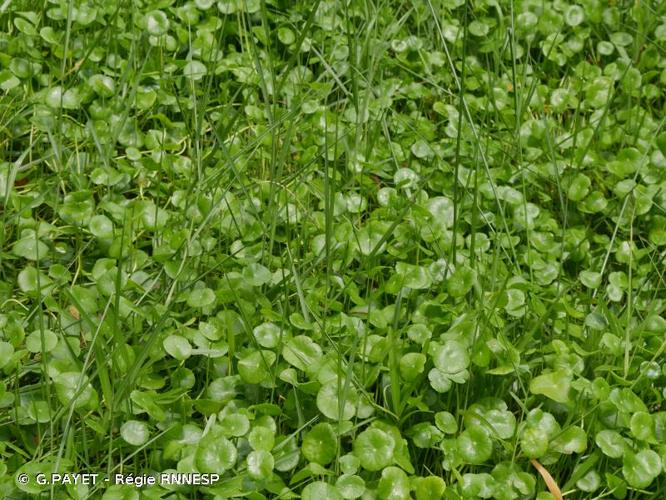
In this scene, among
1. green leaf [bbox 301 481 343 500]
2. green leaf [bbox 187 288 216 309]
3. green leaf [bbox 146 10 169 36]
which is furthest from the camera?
green leaf [bbox 146 10 169 36]

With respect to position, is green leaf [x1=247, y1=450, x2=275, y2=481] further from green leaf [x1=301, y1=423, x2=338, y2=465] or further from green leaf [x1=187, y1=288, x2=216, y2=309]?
green leaf [x1=187, y1=288, x2=216, y2=309]

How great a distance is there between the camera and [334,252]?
2.18m

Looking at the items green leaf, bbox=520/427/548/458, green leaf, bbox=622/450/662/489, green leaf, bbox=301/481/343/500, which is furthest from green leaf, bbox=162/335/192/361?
green leaf, bbox=622/450/662/489

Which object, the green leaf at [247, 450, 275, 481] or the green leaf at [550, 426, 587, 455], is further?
the green leaf at [550, 426, 587, 455]

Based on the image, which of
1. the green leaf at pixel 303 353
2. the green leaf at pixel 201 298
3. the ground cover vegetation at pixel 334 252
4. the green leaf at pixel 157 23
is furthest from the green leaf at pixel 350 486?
the green leaf at pixel 157 23

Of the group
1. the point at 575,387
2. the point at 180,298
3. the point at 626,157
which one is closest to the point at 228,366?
the point at 180,298

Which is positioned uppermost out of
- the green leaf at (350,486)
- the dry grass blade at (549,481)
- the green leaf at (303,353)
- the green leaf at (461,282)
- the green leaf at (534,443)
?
the green leaf at (461,282)

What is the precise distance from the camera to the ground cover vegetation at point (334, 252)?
1.82m

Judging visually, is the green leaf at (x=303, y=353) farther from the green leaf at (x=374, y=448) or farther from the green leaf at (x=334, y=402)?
the green leaf at (x=374, y=448)

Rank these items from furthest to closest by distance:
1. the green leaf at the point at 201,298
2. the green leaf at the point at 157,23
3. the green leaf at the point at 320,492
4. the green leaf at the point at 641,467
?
the green leaf at the point at 157,23
the green leaf at the point at 201,298
the green leaf at the point at 641,467
the green leaf at the point at 320,492

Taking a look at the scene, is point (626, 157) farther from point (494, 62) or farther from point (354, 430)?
point (354, 430)

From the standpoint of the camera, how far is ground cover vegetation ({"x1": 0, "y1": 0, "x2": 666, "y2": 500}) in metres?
1.82

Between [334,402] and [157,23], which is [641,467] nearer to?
[334,402]

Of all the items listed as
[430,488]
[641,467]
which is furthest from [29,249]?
[641,467]
